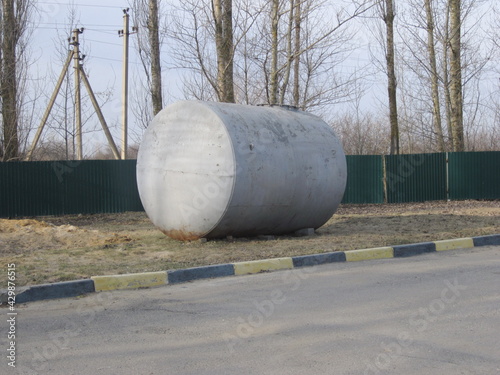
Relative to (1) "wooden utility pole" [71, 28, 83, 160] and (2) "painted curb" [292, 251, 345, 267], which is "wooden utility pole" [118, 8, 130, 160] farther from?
(2) "painted curb" [292, 251, 345, 267]

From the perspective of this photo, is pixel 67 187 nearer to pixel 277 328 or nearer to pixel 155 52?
pixel 155 52

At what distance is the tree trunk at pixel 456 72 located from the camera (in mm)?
21938

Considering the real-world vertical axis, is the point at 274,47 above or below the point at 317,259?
above

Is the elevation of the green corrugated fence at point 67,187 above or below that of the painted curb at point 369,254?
above

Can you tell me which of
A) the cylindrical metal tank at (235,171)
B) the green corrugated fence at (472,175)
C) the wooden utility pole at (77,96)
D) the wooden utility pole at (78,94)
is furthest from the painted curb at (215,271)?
the wooden utility pole at (77,96)

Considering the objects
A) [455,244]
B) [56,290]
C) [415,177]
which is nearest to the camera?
[56,290]

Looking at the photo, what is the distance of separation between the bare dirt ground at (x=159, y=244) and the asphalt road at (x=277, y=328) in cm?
96

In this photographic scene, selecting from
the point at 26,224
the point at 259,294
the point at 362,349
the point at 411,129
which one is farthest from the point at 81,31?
the point at 362,349

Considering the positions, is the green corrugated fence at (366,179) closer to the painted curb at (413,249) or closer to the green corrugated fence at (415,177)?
the green corrugated fence at (415,177)

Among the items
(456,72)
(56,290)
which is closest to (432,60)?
(456,72)

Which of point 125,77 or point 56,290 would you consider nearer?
point 56,290

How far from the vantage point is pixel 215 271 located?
770 cm

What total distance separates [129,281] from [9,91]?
510 inches

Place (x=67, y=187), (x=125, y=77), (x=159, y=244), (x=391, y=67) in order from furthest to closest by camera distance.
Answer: (x=125, y=77) → (x=391, y=67) → (x=67, y=187) → (x=159, y=244)
